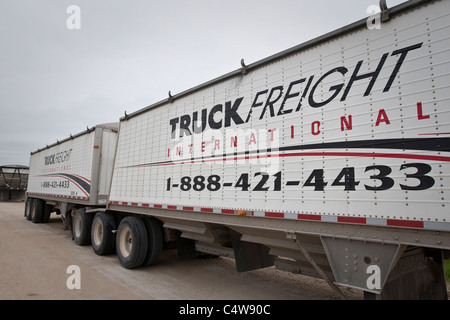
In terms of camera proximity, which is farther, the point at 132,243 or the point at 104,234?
the point at 104,234

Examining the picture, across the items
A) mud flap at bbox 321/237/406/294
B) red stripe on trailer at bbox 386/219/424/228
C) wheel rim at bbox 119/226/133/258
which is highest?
red stripe on trailer at bbox 386/219/424/228

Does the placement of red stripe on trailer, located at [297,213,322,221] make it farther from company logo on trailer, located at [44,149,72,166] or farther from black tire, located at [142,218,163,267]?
company logo on trailer, located at [44,149,72,166]

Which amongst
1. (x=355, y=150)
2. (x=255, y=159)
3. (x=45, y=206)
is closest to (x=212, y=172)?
(x=255, y=159)

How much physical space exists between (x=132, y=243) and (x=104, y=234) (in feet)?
5.37

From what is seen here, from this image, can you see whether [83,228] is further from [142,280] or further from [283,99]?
[283,99]

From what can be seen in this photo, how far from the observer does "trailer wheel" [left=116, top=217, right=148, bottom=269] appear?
662 cm

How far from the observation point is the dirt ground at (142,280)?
5133 mm

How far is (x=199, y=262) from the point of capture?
7.76 m

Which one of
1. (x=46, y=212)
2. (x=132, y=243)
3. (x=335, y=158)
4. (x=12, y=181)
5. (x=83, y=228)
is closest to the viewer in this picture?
(x=335, y=158)

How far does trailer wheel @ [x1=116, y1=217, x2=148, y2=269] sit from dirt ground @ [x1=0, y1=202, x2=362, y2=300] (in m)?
0.22

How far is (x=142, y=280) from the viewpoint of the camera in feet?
19.6

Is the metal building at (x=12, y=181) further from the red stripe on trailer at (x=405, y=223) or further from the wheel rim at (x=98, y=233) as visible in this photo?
the red stripe on trailer at (x=405, y=223)

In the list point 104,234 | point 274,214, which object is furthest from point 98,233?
point 274,214

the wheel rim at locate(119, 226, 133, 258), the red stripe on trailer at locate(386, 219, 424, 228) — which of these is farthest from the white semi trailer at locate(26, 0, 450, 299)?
the wheel rim at locate(119, 226, 133, 258)
